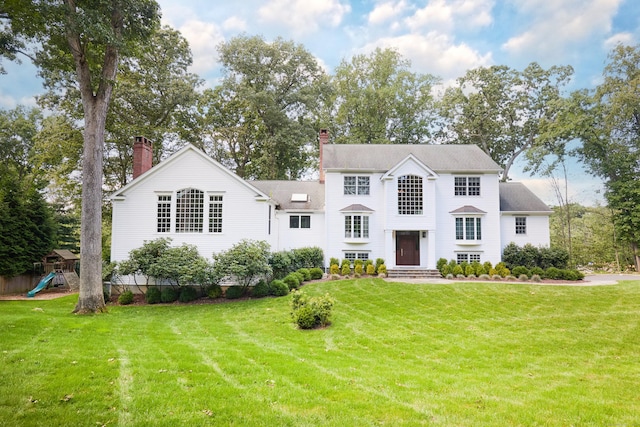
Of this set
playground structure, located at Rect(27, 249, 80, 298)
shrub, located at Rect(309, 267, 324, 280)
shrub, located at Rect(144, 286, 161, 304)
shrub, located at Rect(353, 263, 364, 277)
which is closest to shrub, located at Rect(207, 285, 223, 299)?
shrub, located at Rect(144, 286, 161, 304)

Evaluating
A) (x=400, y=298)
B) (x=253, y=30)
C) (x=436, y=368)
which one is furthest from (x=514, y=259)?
(x=253, y=30)

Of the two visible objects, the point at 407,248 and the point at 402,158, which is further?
the point at 402,158

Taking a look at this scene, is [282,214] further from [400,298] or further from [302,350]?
[302,350]

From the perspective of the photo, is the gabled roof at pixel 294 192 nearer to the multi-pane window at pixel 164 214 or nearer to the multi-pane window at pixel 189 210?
the multi-pane window at pixel 189 210

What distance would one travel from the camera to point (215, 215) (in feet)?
59.9

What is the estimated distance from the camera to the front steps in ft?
70.7

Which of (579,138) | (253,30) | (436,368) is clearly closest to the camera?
(436,368)

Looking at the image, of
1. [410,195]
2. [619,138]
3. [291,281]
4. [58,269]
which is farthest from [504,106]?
[58,269]

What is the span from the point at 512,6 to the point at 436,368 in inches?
560

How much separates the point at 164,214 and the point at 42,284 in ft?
29.5

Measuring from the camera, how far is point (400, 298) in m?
15.4

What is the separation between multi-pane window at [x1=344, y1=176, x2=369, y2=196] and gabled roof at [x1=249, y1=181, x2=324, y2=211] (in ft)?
6.88

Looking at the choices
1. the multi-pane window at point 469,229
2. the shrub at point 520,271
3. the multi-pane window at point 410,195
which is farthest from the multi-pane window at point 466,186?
the shrub at point 520,271

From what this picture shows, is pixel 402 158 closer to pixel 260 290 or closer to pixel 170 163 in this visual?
pixel 260 290
